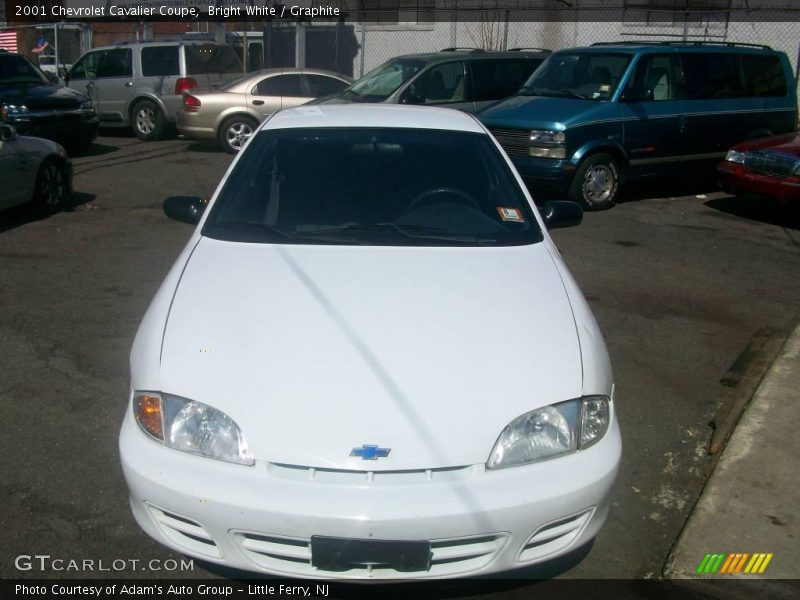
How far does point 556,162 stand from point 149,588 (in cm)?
783

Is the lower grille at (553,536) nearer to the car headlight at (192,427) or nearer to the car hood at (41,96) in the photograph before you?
the car headlight at (192,427)

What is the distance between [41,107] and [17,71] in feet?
3.71

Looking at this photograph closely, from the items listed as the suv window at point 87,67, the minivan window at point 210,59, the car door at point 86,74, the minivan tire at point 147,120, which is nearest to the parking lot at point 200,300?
the minivan tire at point 147,120

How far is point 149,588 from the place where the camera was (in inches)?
128

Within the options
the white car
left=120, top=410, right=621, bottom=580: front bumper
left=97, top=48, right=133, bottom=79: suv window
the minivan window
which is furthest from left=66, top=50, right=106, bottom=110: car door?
left=120, top=410, right=621, bottom=580: front bumper

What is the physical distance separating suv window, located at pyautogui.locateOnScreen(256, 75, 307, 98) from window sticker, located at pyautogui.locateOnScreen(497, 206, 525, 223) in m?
11.4

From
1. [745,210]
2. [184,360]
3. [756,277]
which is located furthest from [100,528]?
[745,210]

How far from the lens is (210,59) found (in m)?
17.4

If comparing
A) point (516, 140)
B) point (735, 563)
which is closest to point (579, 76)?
point (516, 140)

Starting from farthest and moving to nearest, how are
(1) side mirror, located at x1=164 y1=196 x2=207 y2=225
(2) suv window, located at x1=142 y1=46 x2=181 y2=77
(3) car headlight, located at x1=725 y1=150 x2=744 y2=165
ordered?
(2) suv window, located at x1=142 y1=46 x2=181 y2=77, (3) car headlight, located at x1=725 y1=150 x2=744 y2=165, (1) side mirror, located at x1=164 y1=196 x2=207 y2=225

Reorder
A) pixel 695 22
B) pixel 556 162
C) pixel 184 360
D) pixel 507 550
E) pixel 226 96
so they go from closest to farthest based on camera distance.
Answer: pixel 507 550
pixel 184 360
pixel 556 162
pixel 226 96
pixel 695 22

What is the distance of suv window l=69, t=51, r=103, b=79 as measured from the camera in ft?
57.0

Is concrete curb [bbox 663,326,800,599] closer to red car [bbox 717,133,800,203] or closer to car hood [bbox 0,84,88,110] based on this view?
red car [bbox 717,133,800,203]

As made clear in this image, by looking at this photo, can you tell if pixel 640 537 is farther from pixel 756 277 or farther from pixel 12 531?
pixel 756 277
